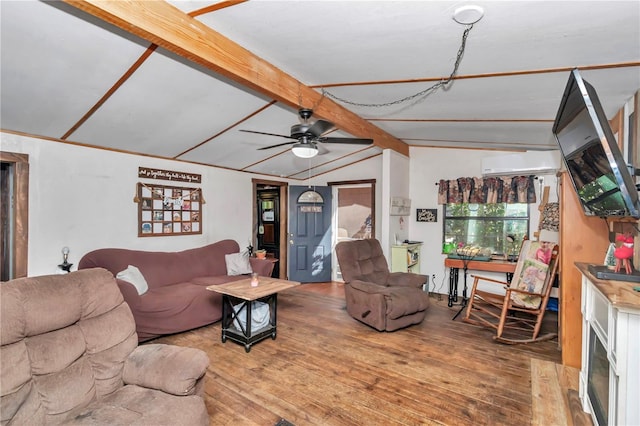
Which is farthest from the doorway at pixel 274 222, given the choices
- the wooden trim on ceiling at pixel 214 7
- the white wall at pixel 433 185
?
the wooden trim on ceiling at pixel 214 7

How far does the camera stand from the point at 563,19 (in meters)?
1.65

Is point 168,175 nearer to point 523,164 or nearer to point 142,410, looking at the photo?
point 142,410

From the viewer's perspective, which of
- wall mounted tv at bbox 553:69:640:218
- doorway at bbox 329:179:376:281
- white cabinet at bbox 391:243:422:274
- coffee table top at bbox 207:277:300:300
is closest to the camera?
wall mounted tv at bbox 553:69:640:218

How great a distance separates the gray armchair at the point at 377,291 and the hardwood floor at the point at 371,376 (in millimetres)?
140

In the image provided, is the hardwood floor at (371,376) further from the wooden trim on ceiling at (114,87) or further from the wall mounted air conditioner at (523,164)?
the wooden trim on ceiling at (114,87)

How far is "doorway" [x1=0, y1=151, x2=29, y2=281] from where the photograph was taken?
3.15 metres

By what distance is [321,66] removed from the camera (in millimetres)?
2596

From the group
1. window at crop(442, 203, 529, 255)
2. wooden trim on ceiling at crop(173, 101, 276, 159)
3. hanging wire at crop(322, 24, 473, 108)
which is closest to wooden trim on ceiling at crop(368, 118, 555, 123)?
hanging wire at crop(322, 24, 473, 108)

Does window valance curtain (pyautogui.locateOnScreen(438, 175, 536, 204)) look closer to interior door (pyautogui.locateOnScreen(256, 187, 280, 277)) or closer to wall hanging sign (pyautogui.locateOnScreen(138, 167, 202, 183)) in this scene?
interior door (pyautogui.locateOnScreen(256, 187, 280, 277))

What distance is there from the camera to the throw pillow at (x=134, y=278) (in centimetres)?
345

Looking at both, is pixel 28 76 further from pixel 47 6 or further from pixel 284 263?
pixel 284 263

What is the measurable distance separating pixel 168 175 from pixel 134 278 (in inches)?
63.5

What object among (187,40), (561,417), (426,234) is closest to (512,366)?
(561,417)

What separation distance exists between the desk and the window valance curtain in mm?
1002
